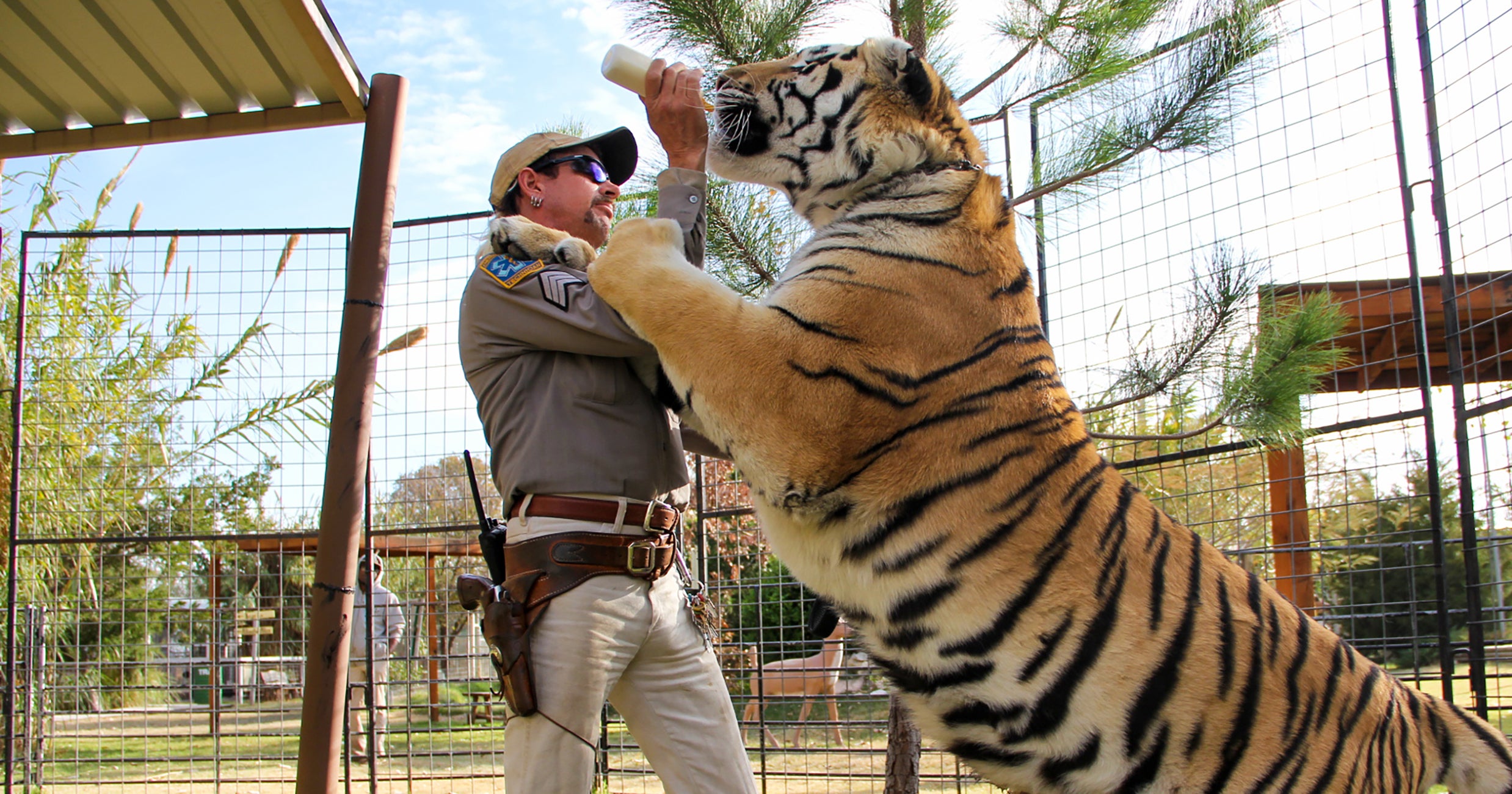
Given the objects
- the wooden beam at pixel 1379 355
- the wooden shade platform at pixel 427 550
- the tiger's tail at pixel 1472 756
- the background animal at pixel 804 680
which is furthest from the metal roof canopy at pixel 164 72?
the wooden beam at pixel 1379 355

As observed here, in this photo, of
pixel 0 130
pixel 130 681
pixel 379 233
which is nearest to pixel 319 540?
pixel 379 233

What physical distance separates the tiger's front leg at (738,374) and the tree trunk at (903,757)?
118 inches

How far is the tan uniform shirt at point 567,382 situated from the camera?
2.36m

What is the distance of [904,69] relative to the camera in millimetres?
2633

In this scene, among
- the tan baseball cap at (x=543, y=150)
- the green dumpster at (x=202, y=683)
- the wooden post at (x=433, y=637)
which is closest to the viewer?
the tan baseball cap at (x=543, y=150)

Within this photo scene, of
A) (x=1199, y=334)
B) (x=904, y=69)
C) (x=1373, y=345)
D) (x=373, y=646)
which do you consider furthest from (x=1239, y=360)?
(x=373, y=646)

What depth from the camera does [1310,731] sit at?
6.76ft

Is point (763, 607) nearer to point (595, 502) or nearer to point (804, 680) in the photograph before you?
point (804, 680)

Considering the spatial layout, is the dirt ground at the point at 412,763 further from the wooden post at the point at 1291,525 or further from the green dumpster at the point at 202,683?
the wooden post at the point at 1291,525

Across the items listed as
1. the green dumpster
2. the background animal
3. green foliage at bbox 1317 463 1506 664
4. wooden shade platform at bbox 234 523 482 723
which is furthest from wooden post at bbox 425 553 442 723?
green foliage at bbox 1317 463 1506 664

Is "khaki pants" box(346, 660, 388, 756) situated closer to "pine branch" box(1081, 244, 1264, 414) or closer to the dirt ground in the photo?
the dirt ground

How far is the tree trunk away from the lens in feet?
15.5

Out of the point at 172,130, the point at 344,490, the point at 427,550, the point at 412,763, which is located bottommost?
the point at 412,763

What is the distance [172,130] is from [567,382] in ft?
10.6
